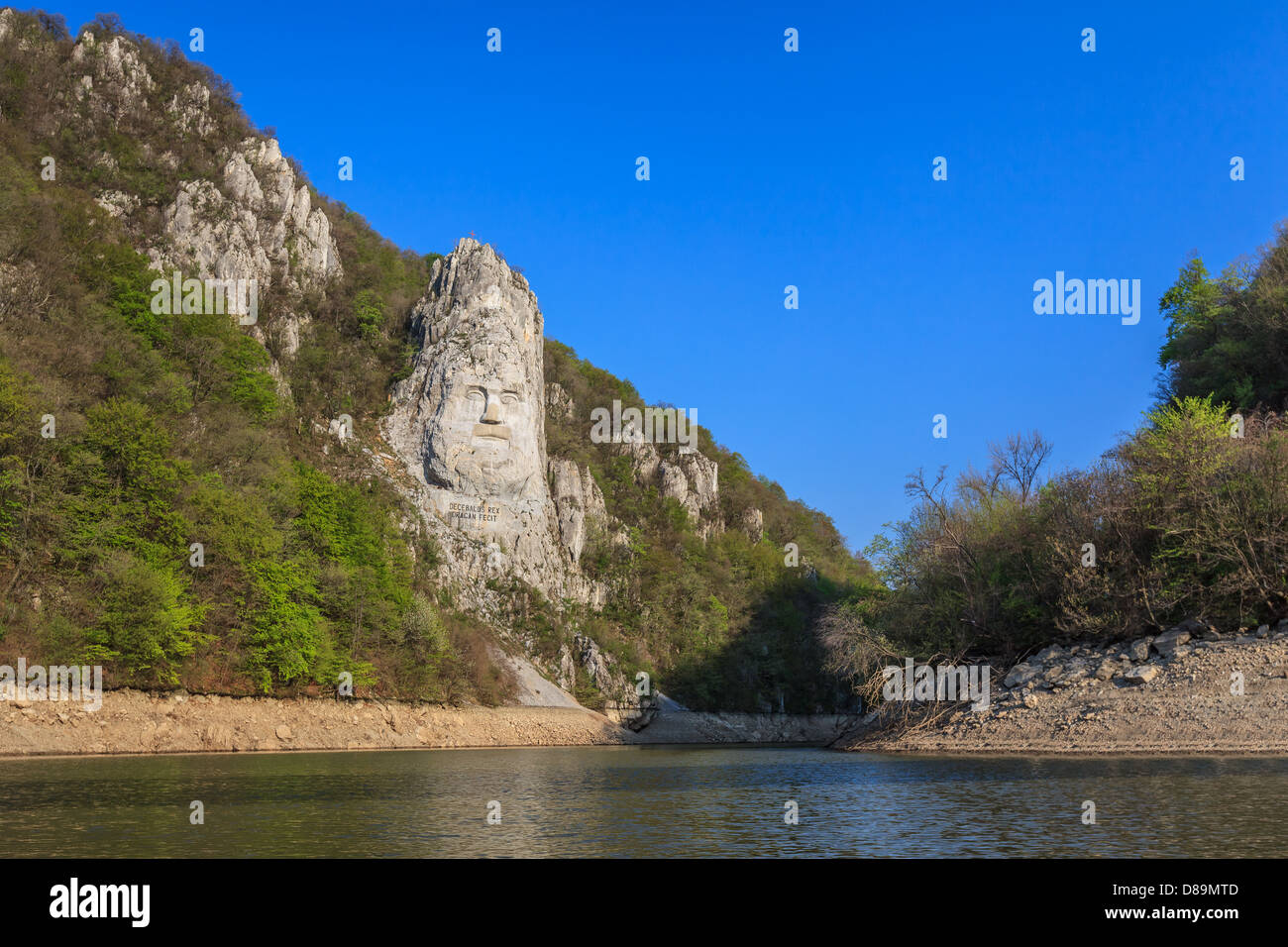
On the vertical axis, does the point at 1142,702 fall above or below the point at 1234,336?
below

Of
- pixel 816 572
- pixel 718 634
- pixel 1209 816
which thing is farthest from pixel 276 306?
pixel 1209 816

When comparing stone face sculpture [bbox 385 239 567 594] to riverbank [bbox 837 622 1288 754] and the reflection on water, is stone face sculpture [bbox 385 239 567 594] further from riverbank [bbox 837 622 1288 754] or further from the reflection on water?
the reflection on water

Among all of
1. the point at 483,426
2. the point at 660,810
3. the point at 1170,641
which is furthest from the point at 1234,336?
the point at 483,426

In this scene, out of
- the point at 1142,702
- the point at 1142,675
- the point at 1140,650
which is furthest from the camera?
the point at 1140,650

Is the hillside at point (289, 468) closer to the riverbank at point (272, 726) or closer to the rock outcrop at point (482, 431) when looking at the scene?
the rock outcrop at point (482, 431)

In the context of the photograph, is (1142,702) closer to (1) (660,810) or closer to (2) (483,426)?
(1) (660,810)

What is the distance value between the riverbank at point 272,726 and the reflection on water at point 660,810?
16.9 feet

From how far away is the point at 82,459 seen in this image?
40875mm

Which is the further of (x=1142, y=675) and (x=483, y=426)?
(x=483, y=426)

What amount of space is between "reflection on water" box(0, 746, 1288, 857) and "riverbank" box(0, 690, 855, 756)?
515cm

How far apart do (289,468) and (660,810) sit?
4690 centimetres

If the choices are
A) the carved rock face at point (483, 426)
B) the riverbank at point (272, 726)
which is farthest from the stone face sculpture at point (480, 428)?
the riverbank at point (272, 726)

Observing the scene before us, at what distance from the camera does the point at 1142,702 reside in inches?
1198

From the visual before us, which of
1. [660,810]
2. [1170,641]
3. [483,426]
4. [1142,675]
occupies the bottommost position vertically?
[660,810]
